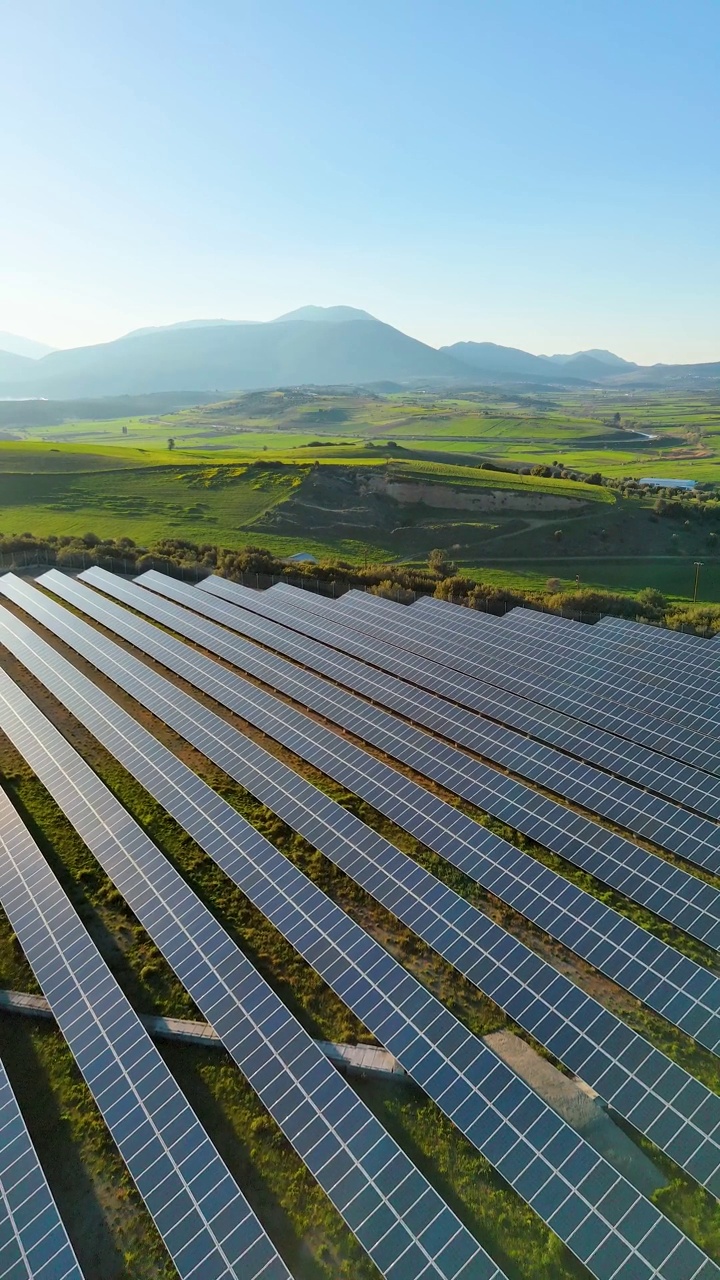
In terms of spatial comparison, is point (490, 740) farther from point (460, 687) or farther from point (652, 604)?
point (652, 604)

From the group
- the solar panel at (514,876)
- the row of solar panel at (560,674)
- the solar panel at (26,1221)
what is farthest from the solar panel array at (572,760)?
the solar panel at (26,1221)

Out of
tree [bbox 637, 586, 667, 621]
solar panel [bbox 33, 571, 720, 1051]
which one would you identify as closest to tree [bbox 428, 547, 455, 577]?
tree [bbox 637, 586, 667, 621]

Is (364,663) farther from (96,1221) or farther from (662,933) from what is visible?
(96,1221)

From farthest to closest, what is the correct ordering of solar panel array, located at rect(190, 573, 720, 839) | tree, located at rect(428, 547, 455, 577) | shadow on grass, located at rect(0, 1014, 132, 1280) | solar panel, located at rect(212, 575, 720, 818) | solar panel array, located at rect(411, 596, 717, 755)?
tree, located at rect(428, 547, 455, 577), solar panel array, located at rect(411, 596, 717, 755), solar panel, located at rect(212, 575, 720, 818), solar panel array, located at rect(190, 573, 720, 839), shadow on grass, located at rect(0, 1014, 132, 1280)

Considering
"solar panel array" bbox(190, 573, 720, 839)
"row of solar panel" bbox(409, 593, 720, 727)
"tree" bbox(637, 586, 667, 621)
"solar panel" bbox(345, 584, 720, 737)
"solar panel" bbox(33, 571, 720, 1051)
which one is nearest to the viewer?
"solar panel" bbox(33, 571, 720, 1051)

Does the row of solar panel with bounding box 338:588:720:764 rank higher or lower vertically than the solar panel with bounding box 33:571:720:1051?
higher

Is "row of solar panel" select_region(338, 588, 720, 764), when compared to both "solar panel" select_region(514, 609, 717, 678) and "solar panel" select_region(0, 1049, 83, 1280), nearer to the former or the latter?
"solar panel" select_region(514, 609, 717, 678)
